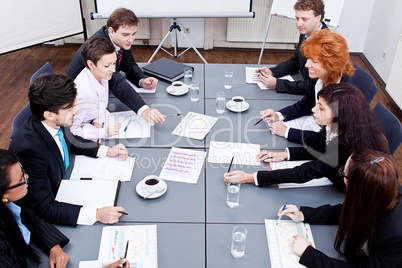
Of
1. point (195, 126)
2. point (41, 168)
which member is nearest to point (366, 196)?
point (195, 126)

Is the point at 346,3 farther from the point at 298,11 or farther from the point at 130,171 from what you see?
the point at 130,171

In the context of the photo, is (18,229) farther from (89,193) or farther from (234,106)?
(234,106)

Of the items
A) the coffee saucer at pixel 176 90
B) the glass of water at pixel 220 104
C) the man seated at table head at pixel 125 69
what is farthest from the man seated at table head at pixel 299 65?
the man seated at table head at pixel 125 69

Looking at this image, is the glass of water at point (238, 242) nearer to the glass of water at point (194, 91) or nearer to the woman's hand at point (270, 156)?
the woman's hand at point (270, 156)

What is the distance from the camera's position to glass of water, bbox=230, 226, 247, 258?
1.58 metres

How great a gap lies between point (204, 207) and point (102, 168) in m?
0.64

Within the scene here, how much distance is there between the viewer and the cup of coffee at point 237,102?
2.61 meters

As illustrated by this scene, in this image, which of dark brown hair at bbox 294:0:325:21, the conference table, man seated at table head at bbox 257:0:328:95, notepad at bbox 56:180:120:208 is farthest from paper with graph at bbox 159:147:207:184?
dark brown hair at bbox 294:0:325:21

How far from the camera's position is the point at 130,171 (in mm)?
2037

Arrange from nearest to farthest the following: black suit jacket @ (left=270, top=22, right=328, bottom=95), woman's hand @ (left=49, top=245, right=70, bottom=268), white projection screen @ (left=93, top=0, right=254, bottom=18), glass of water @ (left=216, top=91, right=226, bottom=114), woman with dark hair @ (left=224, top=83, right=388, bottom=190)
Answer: woman's hand @ (left=49, top=245, right=70, bottom=268), woman with dark hair @ (left=224, top=83, right=388, bottom=190), glass of water @ (left=216, top=91, right=226, bottom=114), black suit jacket @ (left=270, top=22, right=328, bottom=95), white projection screen @ (left=93, top=0, right=254, bottom=18)

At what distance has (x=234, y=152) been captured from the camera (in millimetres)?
2205

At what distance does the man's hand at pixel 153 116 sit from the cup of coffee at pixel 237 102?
0.52 metres

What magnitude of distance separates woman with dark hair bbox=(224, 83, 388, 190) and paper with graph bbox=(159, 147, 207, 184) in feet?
0.63

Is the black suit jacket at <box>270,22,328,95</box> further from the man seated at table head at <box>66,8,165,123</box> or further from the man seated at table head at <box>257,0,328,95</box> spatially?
the man seated at table head at <box>66,8,165,123</box>
